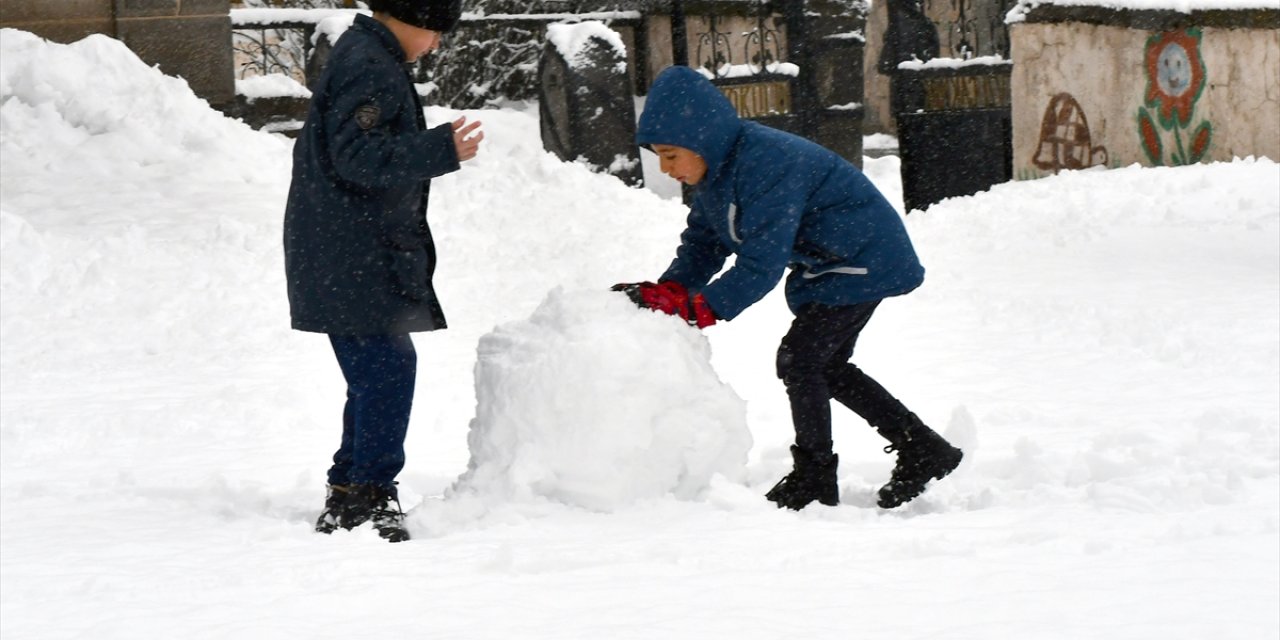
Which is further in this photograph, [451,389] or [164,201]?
[164,201]

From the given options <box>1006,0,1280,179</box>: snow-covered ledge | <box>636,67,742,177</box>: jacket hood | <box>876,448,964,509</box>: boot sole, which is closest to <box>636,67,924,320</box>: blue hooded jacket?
<box>636,67,742,177</box>: jacket hood

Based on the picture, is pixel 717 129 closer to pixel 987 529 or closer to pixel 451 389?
pixel 987 529

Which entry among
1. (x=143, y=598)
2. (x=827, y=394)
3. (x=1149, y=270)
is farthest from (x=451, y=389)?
(x=1149, y=270)

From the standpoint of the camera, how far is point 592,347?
3.88 m

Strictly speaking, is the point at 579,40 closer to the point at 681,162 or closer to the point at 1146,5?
the point at 1146,5

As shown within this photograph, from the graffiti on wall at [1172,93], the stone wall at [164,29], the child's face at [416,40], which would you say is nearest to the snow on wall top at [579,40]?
the stone wall at [164,29]

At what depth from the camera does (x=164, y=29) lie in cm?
1023

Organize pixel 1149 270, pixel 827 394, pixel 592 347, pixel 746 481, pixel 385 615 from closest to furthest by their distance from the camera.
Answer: pixel 385 615
pixel 592 347
pixel 827 394
pixel 746 481
pixel 1149 270

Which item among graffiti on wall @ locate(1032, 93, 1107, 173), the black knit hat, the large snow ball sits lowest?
graffiti on wall @ locate(1032, 93, 1107, 173)

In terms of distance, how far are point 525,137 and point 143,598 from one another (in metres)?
7.41

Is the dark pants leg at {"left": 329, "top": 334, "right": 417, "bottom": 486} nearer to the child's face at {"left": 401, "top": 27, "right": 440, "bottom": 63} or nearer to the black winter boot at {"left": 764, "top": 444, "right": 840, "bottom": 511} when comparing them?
the child's face at {"left": 401, "top": 27, "right": 440, "bottom": 63}

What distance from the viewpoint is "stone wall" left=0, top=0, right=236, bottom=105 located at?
32.5 ft

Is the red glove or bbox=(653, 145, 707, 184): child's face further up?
bbox=(653, 145, 707, 184): child's face

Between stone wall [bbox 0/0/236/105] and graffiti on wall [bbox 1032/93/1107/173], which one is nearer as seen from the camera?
stone wall [bbox 0/0/236/105]
